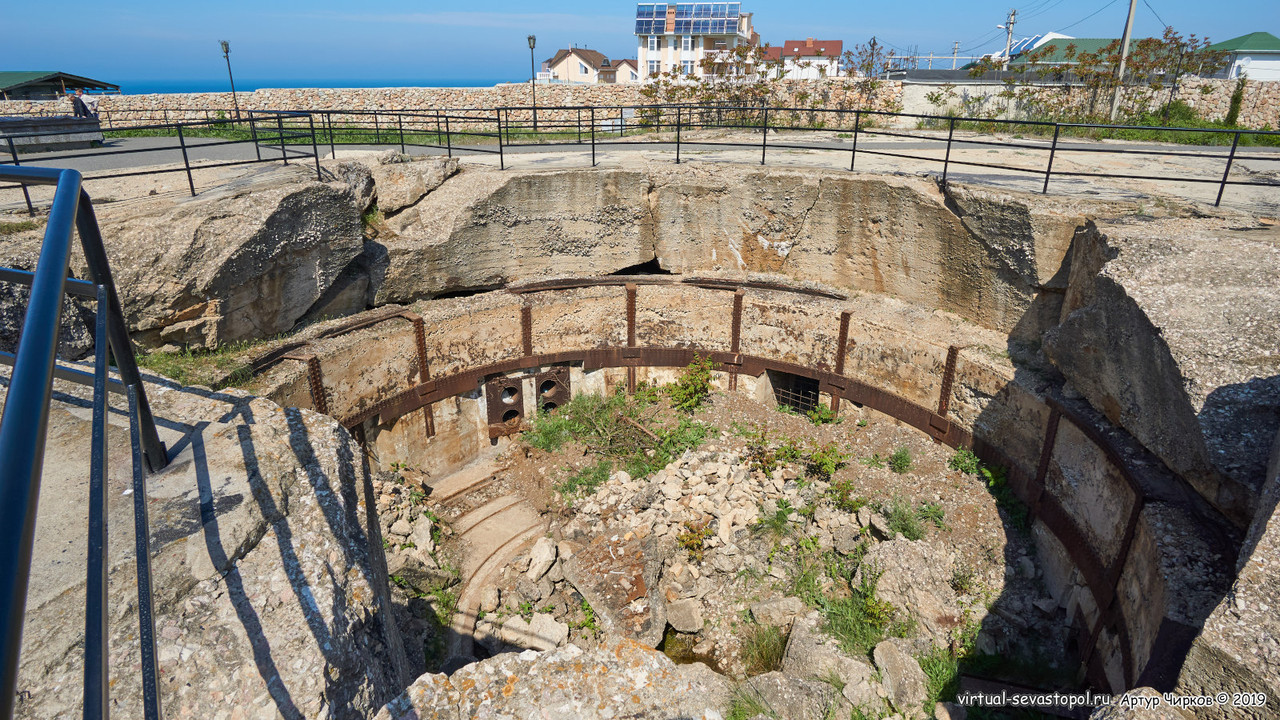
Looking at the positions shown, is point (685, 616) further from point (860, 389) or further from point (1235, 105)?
point (1235, 105)

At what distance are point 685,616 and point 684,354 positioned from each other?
4.74 m

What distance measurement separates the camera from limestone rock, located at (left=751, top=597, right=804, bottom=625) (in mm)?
7340

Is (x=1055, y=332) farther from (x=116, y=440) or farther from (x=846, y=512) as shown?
(x=116, y=440)

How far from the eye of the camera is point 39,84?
2059cm

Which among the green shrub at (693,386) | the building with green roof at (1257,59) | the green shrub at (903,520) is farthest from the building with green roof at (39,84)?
the building with green roof at (1257,59)

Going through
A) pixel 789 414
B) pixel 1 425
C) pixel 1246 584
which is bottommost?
pixel 789 414

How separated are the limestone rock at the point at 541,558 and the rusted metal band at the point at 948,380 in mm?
5269

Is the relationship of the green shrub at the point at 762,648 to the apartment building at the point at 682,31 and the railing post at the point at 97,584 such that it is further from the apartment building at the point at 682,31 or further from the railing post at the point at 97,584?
the apartment building at the point at 682,31

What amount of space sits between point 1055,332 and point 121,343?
311 inches

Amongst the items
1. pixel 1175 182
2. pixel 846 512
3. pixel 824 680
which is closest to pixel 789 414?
pixel 846 512

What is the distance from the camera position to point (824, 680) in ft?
20.8

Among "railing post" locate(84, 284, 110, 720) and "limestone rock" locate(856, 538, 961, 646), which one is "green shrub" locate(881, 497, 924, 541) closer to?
"limestone rock" locate(856, 538, 961, 646)

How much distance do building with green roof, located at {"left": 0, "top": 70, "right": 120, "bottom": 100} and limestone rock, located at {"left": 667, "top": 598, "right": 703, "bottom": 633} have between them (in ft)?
77.0

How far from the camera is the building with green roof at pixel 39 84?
20109 millimetres
